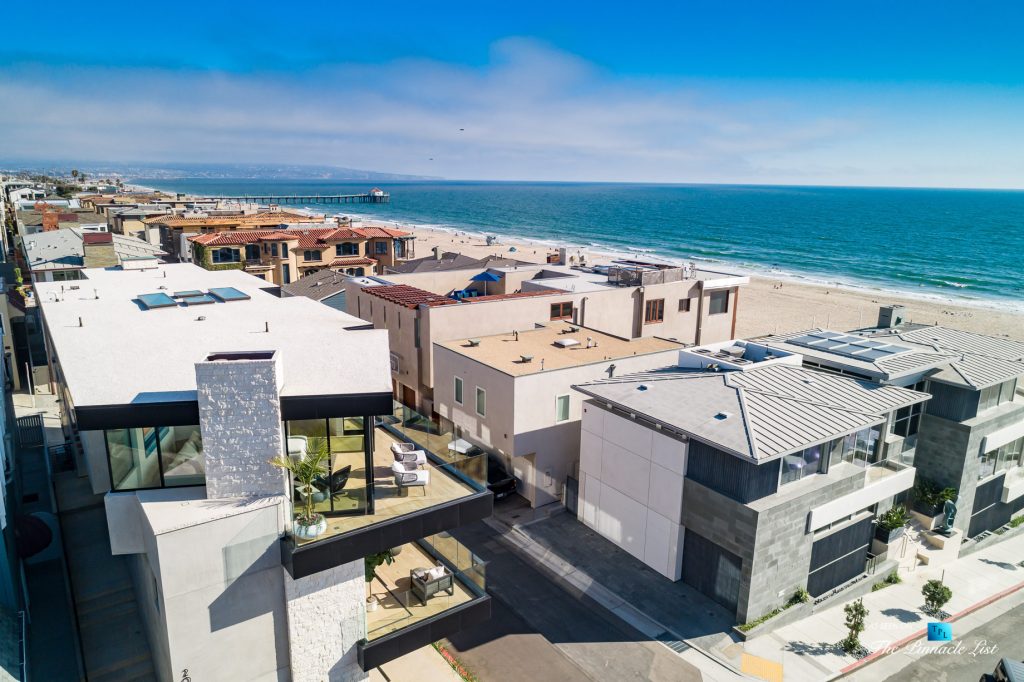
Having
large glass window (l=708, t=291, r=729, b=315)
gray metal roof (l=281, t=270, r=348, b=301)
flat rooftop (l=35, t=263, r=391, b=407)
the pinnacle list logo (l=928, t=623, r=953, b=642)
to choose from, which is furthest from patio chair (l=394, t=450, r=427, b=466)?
large glass window (l=708, t=291, r=729, b=315)

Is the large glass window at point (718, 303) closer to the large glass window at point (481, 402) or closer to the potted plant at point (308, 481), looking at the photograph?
the large glass window at point (481, 402)

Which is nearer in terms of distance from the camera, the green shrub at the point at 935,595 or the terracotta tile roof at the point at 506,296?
the green shrub at the point at 935,595

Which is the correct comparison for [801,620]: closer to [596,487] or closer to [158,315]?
[596,487]

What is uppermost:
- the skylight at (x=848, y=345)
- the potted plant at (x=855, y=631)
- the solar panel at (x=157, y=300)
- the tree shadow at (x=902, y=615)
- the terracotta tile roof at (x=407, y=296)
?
the solar panel at (x=157, y=300)

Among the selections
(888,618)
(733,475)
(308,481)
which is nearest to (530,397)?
(733,475)

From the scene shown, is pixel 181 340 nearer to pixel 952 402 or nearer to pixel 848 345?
pixel 848 345

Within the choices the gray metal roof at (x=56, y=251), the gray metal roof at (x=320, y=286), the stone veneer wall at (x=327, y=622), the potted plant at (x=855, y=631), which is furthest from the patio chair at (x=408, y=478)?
the gray metal roof at (x=56, y=251)
